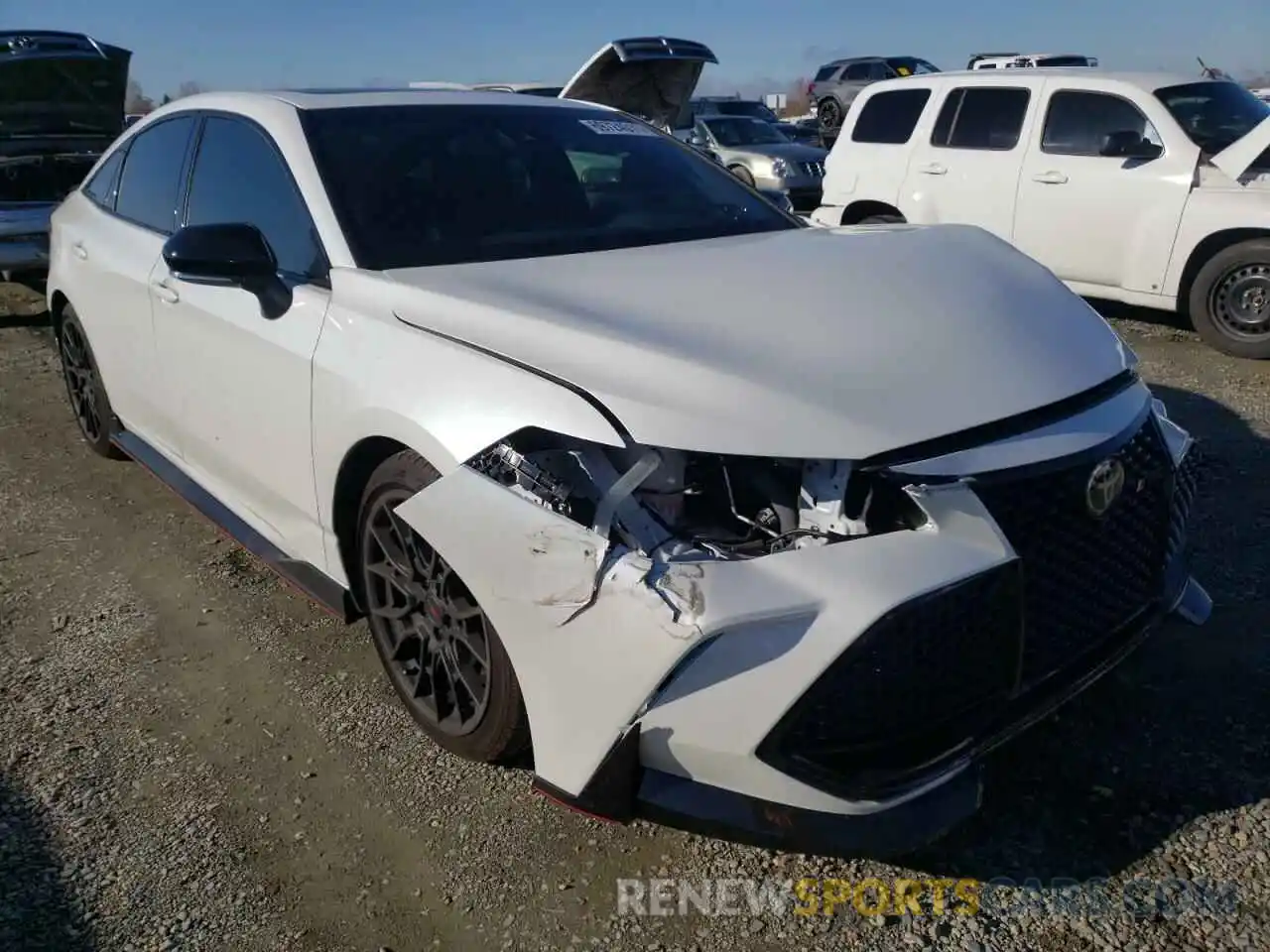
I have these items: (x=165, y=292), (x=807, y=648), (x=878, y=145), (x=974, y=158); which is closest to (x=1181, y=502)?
(x=807, y=648)

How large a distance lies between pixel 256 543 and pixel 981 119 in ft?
21.4

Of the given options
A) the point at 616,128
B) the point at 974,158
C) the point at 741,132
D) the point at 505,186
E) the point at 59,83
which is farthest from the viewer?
the point at 741,132

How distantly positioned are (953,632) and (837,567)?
0.29 m

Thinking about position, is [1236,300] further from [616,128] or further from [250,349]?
[250,349]

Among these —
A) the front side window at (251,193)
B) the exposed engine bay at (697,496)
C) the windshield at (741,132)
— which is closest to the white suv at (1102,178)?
the exposed engine bay at (697,496)

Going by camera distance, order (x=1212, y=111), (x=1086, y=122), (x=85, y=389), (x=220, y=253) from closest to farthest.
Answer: (x=220, y=253), (x=85, y=389), (x=1212, y=111), (x=1086, y=122)

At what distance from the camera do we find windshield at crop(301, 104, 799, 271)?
3012 millimetres

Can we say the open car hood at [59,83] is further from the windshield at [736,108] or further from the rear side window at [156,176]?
the windshield at [736,108]

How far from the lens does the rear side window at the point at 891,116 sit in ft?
27.6

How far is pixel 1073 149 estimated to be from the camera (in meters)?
7.39

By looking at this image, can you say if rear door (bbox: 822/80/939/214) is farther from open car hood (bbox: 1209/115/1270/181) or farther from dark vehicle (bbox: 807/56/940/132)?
dark vehicle (bbox: 807/56/940/132)

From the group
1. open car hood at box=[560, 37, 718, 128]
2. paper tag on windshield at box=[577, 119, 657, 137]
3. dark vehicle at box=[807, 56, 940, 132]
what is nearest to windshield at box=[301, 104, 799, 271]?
paper tag on windshield at box=[577, 119, 657, 137]

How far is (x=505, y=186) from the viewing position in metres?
3.30

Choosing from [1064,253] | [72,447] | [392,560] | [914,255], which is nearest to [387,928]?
[392,560]
